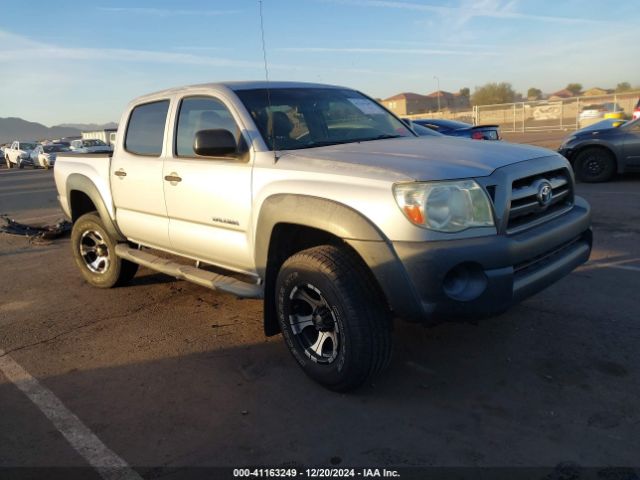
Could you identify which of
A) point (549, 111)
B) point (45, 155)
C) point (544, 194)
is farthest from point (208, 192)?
point (549, 111)

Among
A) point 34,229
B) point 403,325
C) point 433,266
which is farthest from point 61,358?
point 34,229

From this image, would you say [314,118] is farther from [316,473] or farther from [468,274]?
[316,473]

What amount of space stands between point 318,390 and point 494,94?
7215 centimetres

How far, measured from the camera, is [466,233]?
2818mm

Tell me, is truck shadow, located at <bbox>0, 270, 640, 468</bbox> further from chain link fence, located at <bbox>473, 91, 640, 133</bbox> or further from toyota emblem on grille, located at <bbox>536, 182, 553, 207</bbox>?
chain link fence, located at <bbox>473, 91, 640, 133</bbox>

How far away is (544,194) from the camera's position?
3.26 metres

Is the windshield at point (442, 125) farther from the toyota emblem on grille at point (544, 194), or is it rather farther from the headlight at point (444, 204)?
the headlight at point (444, 204)

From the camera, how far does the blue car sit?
953 centimetres

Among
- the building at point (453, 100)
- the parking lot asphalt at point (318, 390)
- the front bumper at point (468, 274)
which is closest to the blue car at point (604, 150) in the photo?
the parking lot asphalt at point (318, 390)

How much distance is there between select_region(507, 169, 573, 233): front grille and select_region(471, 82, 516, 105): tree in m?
68.6

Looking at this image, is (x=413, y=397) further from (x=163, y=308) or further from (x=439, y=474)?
(x=163, y=308)

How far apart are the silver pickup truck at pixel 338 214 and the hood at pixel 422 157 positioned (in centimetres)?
1

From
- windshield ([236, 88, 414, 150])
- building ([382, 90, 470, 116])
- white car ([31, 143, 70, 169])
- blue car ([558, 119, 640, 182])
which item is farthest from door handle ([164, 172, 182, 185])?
building ([382, 90, 470, 116])

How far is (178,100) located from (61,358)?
2174mm
